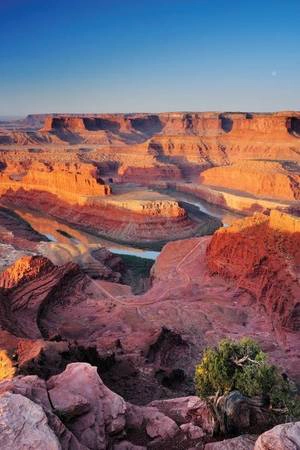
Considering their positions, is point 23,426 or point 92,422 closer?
point 23,426

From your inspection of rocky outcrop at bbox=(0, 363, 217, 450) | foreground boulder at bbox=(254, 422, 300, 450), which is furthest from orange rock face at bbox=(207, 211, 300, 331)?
foreground boulder at bbox=(254, 422, 300, 450)

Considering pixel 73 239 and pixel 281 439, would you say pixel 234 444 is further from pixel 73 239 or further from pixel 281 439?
pixel 73 239

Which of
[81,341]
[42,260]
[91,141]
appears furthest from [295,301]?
[91,141]

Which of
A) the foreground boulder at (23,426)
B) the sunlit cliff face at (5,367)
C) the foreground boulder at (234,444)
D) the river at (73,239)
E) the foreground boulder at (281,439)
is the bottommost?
the river at (73,239)

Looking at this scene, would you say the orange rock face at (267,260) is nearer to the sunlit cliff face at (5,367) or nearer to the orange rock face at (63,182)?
the sunlit cliff face at (5,367)

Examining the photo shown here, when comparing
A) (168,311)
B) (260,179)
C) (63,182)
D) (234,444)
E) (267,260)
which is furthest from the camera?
(260,179)

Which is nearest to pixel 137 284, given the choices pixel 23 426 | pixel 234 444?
pixel 234 444

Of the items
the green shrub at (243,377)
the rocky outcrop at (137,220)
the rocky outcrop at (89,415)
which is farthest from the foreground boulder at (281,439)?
the rocky outcrop at (137,220)

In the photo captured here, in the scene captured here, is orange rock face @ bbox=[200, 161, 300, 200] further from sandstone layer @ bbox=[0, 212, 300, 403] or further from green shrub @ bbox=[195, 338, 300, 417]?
green shrub @ bbox=[195, 338, 300, 417]
